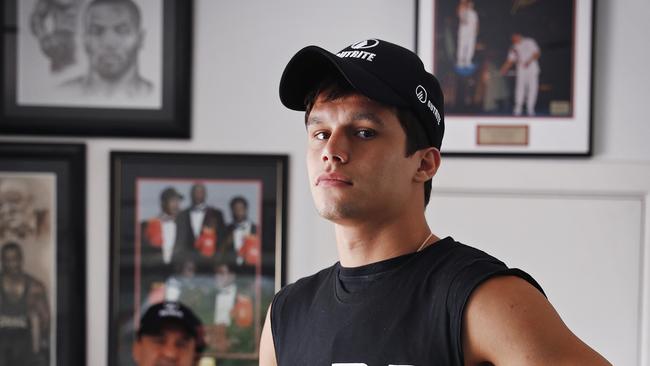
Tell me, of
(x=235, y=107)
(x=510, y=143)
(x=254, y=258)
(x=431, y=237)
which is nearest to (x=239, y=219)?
(x=254, y=258)

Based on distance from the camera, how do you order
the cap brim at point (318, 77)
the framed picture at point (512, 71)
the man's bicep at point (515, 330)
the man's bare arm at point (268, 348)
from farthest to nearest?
the framed picture at point (512, 71) < the man's bare arm at point (268, 348) < the cap brim at point (318, 77) < the man's bicep at point (515, 330)

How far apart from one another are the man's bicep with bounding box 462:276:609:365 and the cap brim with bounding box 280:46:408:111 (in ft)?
0.93

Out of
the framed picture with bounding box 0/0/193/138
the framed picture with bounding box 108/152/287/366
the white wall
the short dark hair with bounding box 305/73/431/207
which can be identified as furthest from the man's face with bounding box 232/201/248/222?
the short dark hair with bounding box 305/73/431/207

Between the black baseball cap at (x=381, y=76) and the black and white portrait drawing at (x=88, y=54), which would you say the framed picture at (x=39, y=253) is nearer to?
the black and white portrait drawing at (x=88, y=54)

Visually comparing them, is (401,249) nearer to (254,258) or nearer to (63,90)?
(254,258)

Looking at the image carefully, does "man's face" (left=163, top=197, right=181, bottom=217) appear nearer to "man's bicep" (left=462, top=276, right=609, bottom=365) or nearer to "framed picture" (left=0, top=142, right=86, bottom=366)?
"framed picture" (left=0, top=142, right=86, bottom=366)

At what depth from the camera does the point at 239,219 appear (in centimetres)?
209

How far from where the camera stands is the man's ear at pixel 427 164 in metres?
1.12

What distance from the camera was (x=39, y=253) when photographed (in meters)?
2.09

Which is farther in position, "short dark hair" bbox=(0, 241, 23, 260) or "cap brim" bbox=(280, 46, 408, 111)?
"short dark hair" bbox=(0, 241, 23, 260)

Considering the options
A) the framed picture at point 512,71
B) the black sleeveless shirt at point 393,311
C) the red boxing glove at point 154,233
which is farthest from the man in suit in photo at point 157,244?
the black sleeveless shirt at point 393,311

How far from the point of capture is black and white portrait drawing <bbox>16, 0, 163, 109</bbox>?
208cm

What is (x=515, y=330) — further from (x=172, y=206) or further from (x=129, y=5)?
(x=129, y=5)

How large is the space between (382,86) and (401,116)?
5 cm
